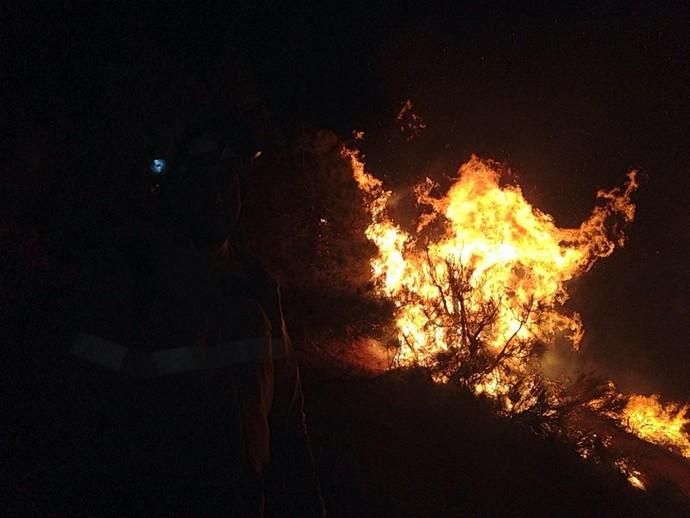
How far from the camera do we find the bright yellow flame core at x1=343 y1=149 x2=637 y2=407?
28.4ft

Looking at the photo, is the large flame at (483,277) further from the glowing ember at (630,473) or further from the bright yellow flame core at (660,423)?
the bright yellow flame core at (660,423)

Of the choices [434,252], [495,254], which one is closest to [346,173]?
[434,252]

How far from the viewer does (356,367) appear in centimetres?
840

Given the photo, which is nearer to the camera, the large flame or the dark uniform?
the dark uniform

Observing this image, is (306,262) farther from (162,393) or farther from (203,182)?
(162,393)

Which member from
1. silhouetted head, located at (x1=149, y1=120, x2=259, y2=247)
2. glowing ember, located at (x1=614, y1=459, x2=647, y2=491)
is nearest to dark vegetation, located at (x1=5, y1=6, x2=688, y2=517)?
silhouetted head, located at (x1=149, y1=120, x2=259, y2=247)

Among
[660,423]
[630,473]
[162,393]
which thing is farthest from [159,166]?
[660,423]

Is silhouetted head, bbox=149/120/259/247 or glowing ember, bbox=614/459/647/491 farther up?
glowing ember, bbox=614/459/647/491

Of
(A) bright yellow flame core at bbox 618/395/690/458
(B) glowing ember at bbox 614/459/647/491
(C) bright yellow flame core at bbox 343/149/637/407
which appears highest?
(C) bright yellow flame core at bbox 343/149/637/407

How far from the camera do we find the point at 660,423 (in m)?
13.2

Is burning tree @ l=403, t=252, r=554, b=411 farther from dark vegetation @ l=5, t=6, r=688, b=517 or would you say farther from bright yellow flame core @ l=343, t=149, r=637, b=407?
dark vegetation @ l=5, t=6, r=688, b=517

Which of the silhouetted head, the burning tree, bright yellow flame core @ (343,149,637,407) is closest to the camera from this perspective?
the silhouetted head

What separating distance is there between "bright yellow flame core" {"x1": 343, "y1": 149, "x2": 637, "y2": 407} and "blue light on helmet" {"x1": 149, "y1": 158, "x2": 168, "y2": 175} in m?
6.89

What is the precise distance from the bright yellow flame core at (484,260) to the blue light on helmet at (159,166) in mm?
6893
